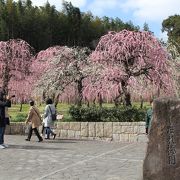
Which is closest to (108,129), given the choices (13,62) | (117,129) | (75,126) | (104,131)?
(104,131)

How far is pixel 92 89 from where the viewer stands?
21953 mm

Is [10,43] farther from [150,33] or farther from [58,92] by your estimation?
[150,33]

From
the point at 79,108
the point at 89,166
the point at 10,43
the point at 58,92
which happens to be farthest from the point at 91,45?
the point at 89,166

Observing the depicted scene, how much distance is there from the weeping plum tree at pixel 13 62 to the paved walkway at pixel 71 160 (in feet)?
41.7

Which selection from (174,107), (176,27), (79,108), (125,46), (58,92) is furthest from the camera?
(176,27)

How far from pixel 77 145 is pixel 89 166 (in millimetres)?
4728

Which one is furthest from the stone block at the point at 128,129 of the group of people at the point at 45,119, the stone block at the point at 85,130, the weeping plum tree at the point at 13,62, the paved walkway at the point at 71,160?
the weeping plum tree at the point at 13,62

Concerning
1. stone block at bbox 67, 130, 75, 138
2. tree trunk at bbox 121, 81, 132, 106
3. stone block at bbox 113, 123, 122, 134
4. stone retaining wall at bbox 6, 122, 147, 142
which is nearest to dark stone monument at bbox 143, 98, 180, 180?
A: stone retaining wall at bbox 6, 122, 147, 142

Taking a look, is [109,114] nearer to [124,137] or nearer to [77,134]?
[77,134]

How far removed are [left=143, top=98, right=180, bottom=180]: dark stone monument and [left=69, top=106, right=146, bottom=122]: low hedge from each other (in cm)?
1142

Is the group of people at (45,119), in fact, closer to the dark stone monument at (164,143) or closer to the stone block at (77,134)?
the stone block at (77,134)

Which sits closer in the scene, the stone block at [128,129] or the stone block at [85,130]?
the stone block at [128,129]

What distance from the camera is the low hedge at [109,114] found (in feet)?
61.6

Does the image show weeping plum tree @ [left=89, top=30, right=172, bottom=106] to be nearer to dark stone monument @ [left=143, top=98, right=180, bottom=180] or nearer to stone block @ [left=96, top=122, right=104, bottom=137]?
stone block @ [left=96, top=122, right=104, bottom=137]
